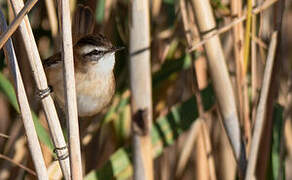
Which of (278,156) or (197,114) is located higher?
(197,114)

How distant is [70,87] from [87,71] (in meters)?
0.76

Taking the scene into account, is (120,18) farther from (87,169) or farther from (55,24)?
(87,169)

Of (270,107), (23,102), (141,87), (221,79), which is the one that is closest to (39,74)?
(23,102)

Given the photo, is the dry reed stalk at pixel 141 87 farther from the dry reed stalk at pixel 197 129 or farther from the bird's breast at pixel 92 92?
the bird's breast at pixel 92 92

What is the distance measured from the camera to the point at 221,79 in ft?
5.17

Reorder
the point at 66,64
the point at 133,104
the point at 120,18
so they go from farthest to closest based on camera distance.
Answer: the point at 120,18, the point at 133,104, the point at 66,64

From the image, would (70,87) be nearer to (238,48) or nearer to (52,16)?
(238,48)

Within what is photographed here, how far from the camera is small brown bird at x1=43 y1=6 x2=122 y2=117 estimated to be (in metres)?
1.83

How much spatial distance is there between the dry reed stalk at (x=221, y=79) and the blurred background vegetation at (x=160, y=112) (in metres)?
0.04

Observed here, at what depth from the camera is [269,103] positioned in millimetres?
1683

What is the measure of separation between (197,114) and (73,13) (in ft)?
2.21

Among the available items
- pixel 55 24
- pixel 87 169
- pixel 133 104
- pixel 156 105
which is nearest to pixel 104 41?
pixel 55 24

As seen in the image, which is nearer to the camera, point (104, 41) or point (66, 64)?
point (66, 64)

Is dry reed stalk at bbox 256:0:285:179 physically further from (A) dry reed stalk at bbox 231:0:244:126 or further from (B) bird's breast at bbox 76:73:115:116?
(B) bird's breast at bbox 76:73:115:116
